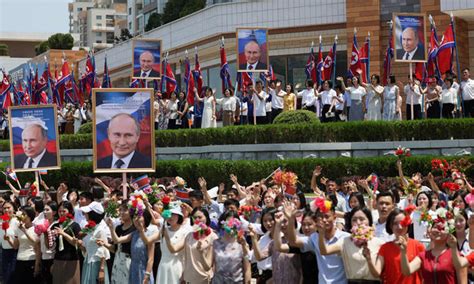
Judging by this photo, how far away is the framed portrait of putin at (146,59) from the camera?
2714cm

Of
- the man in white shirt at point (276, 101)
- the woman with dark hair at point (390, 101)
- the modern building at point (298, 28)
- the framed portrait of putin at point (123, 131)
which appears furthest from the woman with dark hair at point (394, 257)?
the modern building at point (298, 28)

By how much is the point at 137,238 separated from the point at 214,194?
3285 millimetres

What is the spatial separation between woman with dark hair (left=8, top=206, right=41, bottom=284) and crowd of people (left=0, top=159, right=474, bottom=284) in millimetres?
13

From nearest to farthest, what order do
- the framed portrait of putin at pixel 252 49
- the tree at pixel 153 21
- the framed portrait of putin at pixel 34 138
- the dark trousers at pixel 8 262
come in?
the dark trousers at pixel 8 262
the framed portrait of putin at pixel 34 138
the framed portrait of putin at pixel 252 49
the tree at pixel 153 21

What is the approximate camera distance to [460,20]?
2791 centimetres

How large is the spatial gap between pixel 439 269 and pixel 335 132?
12921 mm

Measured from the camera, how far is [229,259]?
32.1 feet

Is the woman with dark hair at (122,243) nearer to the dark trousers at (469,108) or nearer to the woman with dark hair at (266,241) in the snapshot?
the woman with dark hair at (266,241)

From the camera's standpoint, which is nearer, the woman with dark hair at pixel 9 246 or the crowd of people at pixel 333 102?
the woman with dark hair at pixel 9 246

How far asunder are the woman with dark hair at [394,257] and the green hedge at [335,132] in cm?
1188

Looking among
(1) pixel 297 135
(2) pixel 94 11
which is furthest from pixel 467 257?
(2) pixel 94 11

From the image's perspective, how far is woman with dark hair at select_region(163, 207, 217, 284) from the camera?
10055 mm

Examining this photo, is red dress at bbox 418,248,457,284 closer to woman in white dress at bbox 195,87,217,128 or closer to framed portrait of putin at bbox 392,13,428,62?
framed portrait of putin at bbox 392,13,428,62

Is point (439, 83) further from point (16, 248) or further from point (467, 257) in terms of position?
point (467, 257)
